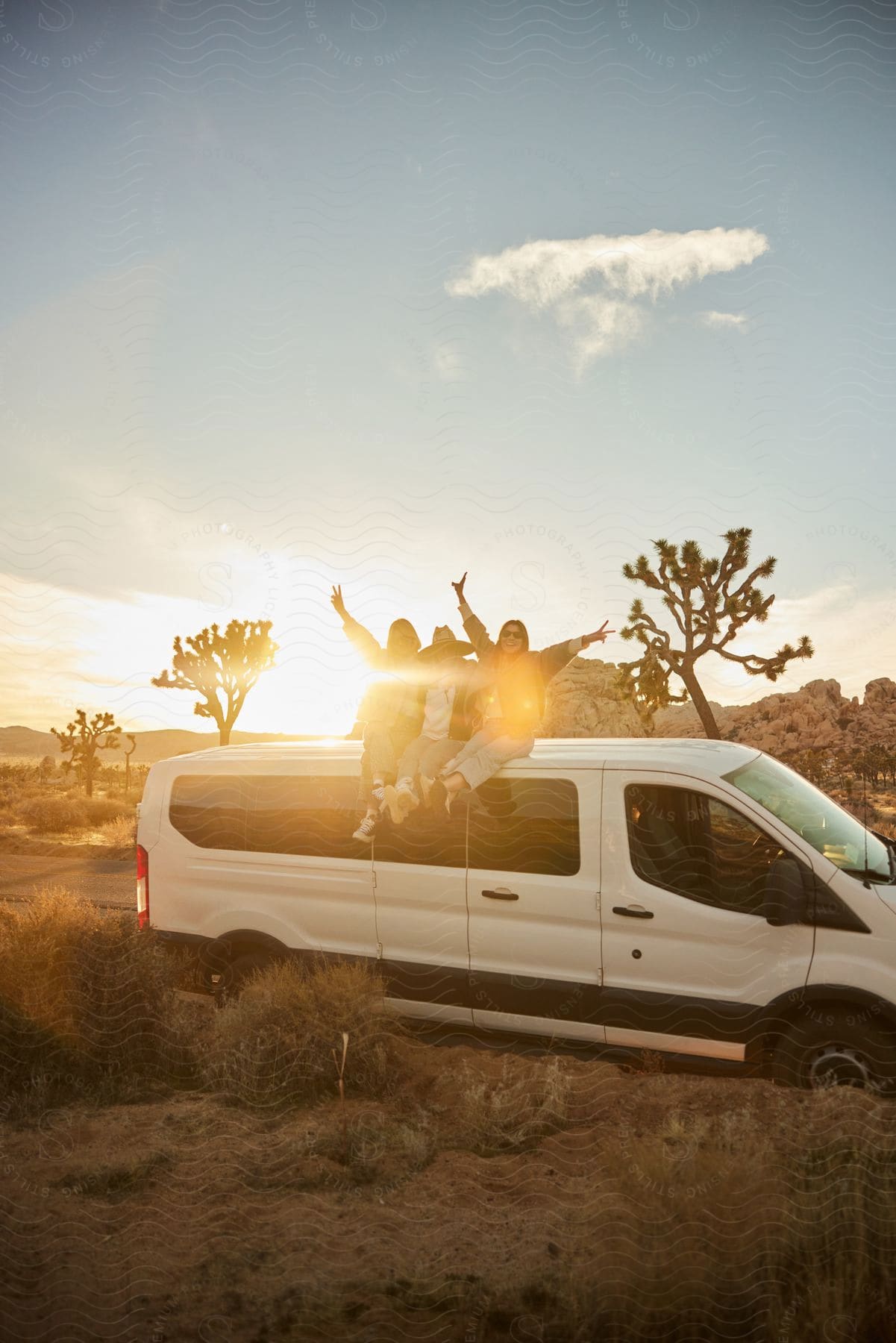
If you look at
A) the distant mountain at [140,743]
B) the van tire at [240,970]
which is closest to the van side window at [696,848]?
the van tire at [240,970]

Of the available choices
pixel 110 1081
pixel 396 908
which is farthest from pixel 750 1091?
pixel 110 1081

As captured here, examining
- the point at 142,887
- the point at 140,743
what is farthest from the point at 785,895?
the point at 140,743

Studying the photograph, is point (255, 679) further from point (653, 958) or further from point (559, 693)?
point (653, 958)

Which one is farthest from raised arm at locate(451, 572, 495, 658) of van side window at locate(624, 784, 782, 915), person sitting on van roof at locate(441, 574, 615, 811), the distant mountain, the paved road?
the distant mountain

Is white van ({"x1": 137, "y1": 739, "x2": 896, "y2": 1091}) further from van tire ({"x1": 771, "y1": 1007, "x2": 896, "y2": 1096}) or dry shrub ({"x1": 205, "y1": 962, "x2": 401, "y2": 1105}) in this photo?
dry shrub ({"x1": 205, "y1": 962, "x2": 401, "y2": 1105})

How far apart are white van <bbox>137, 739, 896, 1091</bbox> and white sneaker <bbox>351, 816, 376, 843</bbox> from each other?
0.12 meters

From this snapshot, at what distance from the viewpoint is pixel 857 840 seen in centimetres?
495

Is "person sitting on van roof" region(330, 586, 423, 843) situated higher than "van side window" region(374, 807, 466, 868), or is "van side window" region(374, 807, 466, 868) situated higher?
"person sitting on van roof" region(330, 586, 423, 843)

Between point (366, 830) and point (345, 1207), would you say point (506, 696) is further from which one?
point (345, 1207)

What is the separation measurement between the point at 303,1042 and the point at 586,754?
2405 mm

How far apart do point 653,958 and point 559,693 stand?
154 feet

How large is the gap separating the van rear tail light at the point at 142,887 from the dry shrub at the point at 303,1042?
139cm

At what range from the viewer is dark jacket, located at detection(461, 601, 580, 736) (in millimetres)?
5879

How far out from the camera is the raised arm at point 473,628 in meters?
6.62
